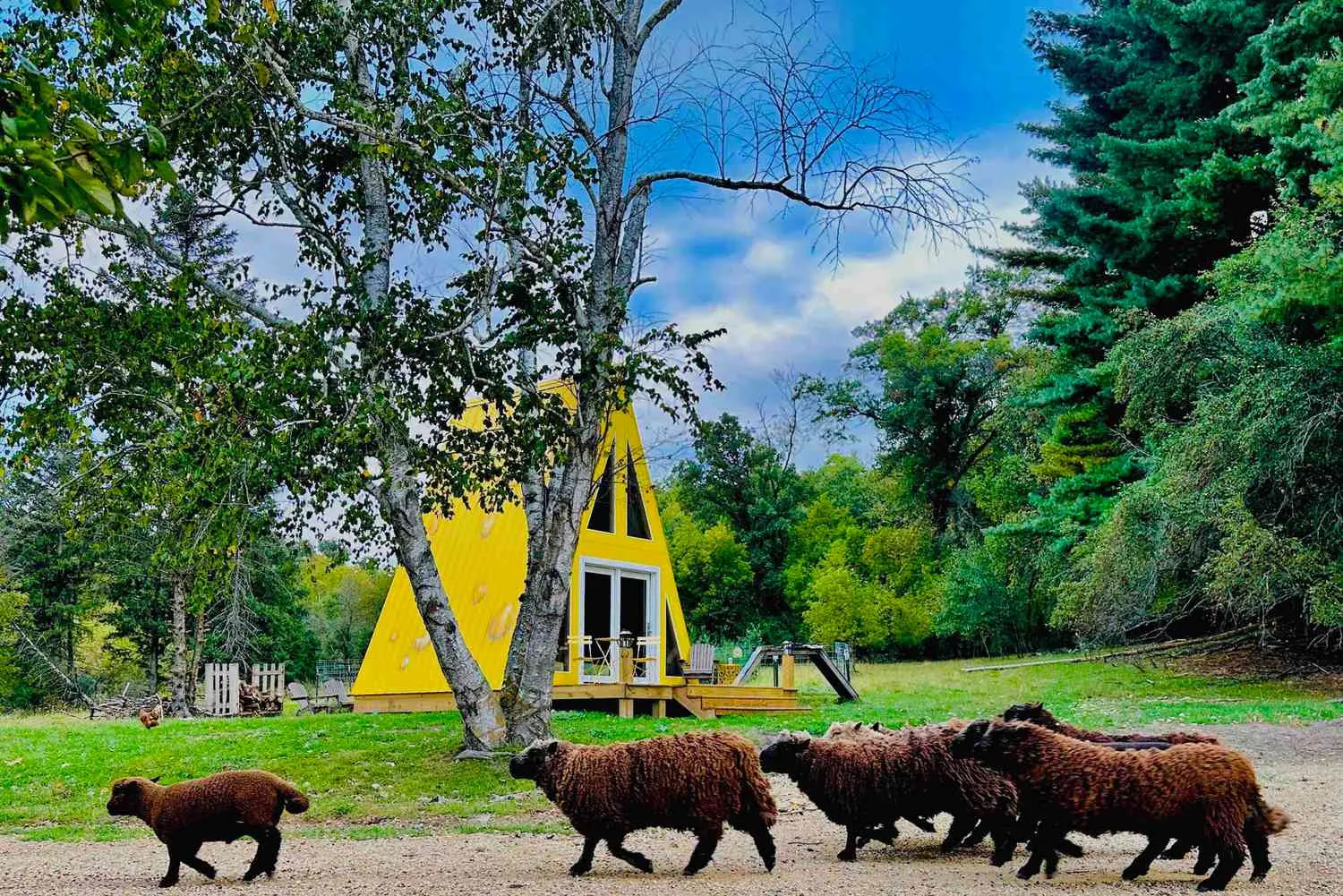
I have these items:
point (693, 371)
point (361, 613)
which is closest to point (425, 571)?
point (693, 371)

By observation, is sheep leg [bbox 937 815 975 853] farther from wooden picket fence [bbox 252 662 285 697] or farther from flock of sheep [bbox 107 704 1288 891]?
wooden picket fence [bbox 252 662 285 697]

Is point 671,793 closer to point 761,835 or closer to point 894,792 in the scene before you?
point 761,835

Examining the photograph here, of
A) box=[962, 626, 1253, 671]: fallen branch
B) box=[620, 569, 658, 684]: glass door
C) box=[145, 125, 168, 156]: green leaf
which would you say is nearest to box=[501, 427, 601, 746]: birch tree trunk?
box=[145, 125, 168, 156]: green leaf

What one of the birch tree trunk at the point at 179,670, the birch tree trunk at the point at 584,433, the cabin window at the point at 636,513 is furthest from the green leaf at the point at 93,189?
the birch tree trunk at the point at 179,670

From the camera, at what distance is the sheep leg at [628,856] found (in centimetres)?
736

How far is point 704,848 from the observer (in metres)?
7.28

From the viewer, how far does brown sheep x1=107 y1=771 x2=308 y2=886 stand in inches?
283

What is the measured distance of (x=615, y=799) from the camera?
7.33 m

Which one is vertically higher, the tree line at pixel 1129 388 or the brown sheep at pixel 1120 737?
the tree line at pixel 1129 388

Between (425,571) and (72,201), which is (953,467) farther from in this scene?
(72,201)

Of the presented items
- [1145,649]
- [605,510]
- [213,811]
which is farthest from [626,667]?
[1145,649]

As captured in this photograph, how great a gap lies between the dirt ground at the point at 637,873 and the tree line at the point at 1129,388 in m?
6.25

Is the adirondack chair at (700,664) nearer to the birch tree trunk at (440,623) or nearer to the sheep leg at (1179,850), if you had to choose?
the birch tree trunk at (440,623)

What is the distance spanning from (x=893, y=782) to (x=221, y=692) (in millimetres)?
22058
